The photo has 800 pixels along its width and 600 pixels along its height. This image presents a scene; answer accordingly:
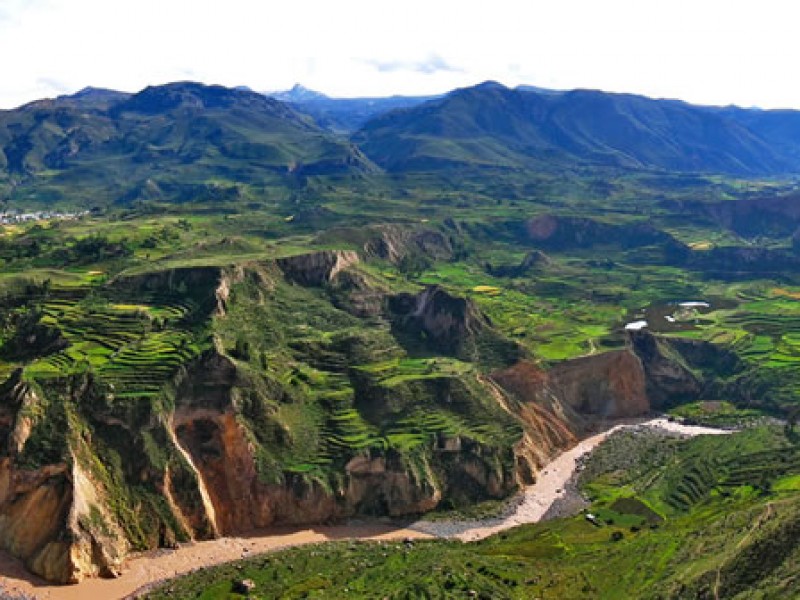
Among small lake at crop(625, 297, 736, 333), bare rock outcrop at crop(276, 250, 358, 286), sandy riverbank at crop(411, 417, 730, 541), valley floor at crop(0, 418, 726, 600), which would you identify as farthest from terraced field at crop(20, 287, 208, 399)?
small lake at crop(625, 297, 736, 333)

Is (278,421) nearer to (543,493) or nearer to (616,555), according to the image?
(543,493)

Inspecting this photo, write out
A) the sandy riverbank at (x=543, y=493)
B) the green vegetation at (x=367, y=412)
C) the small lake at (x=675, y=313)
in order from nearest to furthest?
the green vegetation at (x=367, y=412) → the sandy riverbank at (x=543, y=493) → the small lake at (x=675, y=313)

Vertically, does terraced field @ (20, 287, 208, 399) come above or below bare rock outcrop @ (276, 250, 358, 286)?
below

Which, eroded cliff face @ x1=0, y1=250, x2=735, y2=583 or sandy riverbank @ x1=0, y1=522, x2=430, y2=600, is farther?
eroded cliff face @ x1=0, y1=250, x2=735, y2=583

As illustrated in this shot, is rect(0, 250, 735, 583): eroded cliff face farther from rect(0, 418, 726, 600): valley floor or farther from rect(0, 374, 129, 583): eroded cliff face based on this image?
rect(0, 418, 726, 600): valley floor

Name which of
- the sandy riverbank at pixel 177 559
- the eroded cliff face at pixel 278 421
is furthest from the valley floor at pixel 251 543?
the eroded cliff face at pixel 278 421

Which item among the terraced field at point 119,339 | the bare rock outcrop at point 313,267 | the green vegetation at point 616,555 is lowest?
the green vegetation at point 616,555

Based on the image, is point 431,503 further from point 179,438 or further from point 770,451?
point 770,451

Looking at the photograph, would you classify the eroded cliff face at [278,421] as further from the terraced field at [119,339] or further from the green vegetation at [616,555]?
the green vegetation at [616,555]
